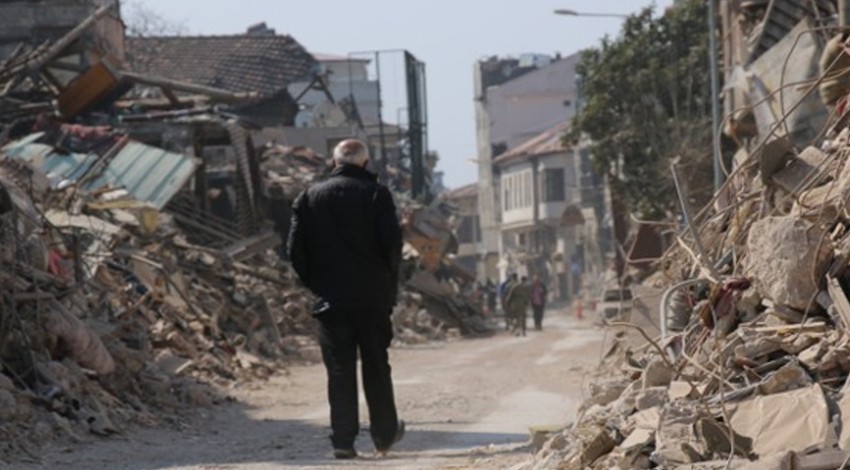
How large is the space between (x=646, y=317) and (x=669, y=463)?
4654 millimetres

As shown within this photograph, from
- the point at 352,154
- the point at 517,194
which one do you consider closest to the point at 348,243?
the point at 352,154

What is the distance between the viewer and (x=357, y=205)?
1292 centimetres

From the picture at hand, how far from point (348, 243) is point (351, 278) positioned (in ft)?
0.72

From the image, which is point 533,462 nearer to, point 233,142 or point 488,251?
point 233,142

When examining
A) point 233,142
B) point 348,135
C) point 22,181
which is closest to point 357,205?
point 22,181

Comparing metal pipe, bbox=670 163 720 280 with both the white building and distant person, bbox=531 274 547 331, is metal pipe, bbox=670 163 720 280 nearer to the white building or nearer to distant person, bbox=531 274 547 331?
distant person, bbox=531 274 547 331

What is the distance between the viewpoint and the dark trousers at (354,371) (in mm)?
12797

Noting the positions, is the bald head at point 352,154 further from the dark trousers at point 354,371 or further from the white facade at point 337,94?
the white facade at point 337,94

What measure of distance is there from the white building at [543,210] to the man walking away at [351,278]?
95.5 m

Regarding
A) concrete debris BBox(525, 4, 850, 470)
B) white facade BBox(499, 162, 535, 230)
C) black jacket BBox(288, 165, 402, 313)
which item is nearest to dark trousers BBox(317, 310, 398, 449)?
black jacket BBox(288, 165, 402, 313)

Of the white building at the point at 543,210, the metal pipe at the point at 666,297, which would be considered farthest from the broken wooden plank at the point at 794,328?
the white building at the point at 543,210

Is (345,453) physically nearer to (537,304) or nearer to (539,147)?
(537,304)

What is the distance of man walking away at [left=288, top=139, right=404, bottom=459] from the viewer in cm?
1281

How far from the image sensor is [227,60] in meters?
71.6
